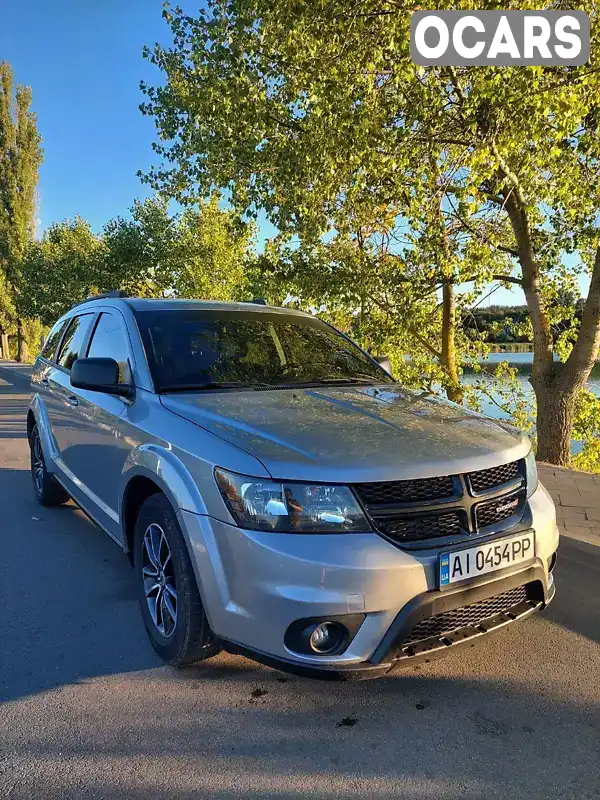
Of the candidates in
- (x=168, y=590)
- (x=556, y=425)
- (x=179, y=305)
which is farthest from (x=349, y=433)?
(x=556, y=425)

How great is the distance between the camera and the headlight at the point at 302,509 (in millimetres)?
2229

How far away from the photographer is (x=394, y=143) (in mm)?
7234

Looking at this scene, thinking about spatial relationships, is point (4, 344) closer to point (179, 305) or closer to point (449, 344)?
point (449, 344)

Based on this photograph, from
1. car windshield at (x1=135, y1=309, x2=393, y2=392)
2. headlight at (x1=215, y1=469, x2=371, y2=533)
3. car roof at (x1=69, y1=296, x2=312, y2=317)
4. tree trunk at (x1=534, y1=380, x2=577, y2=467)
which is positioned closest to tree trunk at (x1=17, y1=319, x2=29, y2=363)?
tree trunk at (x1=534, y1=380, x2=577, y2=467)

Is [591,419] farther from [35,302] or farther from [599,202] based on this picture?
[35,302]

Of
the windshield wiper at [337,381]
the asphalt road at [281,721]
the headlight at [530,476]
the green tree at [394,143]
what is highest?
the green tree at [394,143]

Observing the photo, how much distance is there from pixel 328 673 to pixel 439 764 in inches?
20.8

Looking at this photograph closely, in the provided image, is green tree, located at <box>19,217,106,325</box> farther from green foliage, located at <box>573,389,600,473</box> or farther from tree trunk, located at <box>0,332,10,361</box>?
tree trunk, located at <box>0,332,10,361</box>

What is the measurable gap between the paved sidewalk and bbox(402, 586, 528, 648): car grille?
2.11m

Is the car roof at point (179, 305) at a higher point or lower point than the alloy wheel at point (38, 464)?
higher

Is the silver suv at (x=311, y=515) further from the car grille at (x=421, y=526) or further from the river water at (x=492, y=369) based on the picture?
the river water at (x=492, y=369)

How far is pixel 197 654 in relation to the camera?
262cm

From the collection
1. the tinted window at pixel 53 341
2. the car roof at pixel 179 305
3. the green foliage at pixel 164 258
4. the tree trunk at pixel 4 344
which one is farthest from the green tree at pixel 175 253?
the tree trunk at pixel 4 344

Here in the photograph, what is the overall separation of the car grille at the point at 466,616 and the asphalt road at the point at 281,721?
417 millimetres
